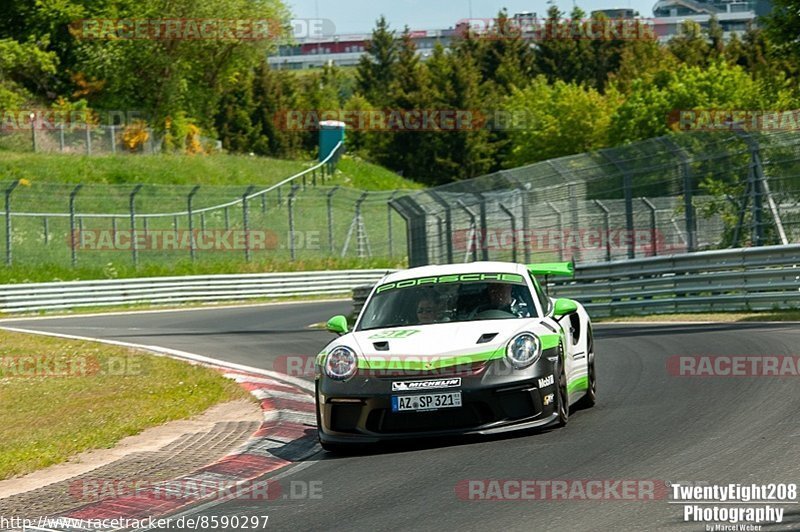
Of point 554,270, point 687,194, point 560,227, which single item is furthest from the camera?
point 560,227

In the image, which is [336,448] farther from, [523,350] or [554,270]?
[554,270]

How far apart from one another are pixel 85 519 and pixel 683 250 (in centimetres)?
1608

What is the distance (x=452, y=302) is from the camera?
9.81 m

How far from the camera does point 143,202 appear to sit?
41375 millimetres

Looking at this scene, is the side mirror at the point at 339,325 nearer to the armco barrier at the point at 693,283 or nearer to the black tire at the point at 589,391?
the black tire at the point at 589,391

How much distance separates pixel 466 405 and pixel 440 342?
1.86ft

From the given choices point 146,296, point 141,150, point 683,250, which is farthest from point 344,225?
point 683,250

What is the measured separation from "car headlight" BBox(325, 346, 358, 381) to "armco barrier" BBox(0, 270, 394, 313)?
24.3 meters

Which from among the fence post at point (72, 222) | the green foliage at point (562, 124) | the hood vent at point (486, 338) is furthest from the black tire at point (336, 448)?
the green foliage at point (562, 124)

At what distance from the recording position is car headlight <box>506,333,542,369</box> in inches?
345

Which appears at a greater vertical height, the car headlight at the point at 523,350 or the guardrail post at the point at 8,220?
the car headlight at the point at 523,350

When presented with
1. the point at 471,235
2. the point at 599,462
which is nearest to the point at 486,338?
the point at 599,462

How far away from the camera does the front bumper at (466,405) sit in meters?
8.64

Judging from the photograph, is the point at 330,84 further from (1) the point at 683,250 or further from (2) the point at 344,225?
(1) the point at 683,250
